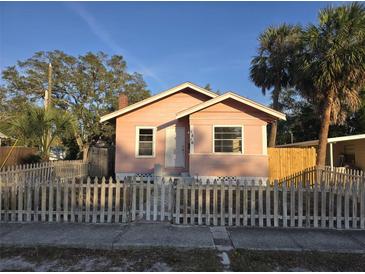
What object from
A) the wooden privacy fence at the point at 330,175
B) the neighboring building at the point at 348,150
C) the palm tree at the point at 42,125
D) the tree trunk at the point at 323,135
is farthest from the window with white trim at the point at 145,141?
the neighboring building at the point at 348,150

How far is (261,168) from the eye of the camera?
12.4 meters

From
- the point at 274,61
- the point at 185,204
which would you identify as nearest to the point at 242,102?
the point at 185,204

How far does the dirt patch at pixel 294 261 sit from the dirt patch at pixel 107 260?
1.37 feet

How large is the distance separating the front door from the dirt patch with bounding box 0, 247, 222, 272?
924 centimetres

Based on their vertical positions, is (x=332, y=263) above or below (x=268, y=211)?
below

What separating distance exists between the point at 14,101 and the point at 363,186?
3377 cm

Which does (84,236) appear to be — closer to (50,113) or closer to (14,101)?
(50,113)

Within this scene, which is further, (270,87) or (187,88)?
(270,87)

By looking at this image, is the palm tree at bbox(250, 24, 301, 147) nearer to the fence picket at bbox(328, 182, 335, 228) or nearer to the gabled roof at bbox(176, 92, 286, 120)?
the gabled roof at bbox(176, 92, 286, 120)

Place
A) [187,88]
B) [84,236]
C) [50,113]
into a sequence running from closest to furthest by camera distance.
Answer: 1. [84,236]
2. [50,113]
3. [187,88]

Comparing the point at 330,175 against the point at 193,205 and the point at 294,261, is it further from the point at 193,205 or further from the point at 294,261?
the point at 294,261

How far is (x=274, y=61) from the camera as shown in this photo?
74.0 feet

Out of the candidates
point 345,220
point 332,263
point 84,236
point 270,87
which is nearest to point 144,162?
point 84,236

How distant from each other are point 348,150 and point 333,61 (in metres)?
9.69
